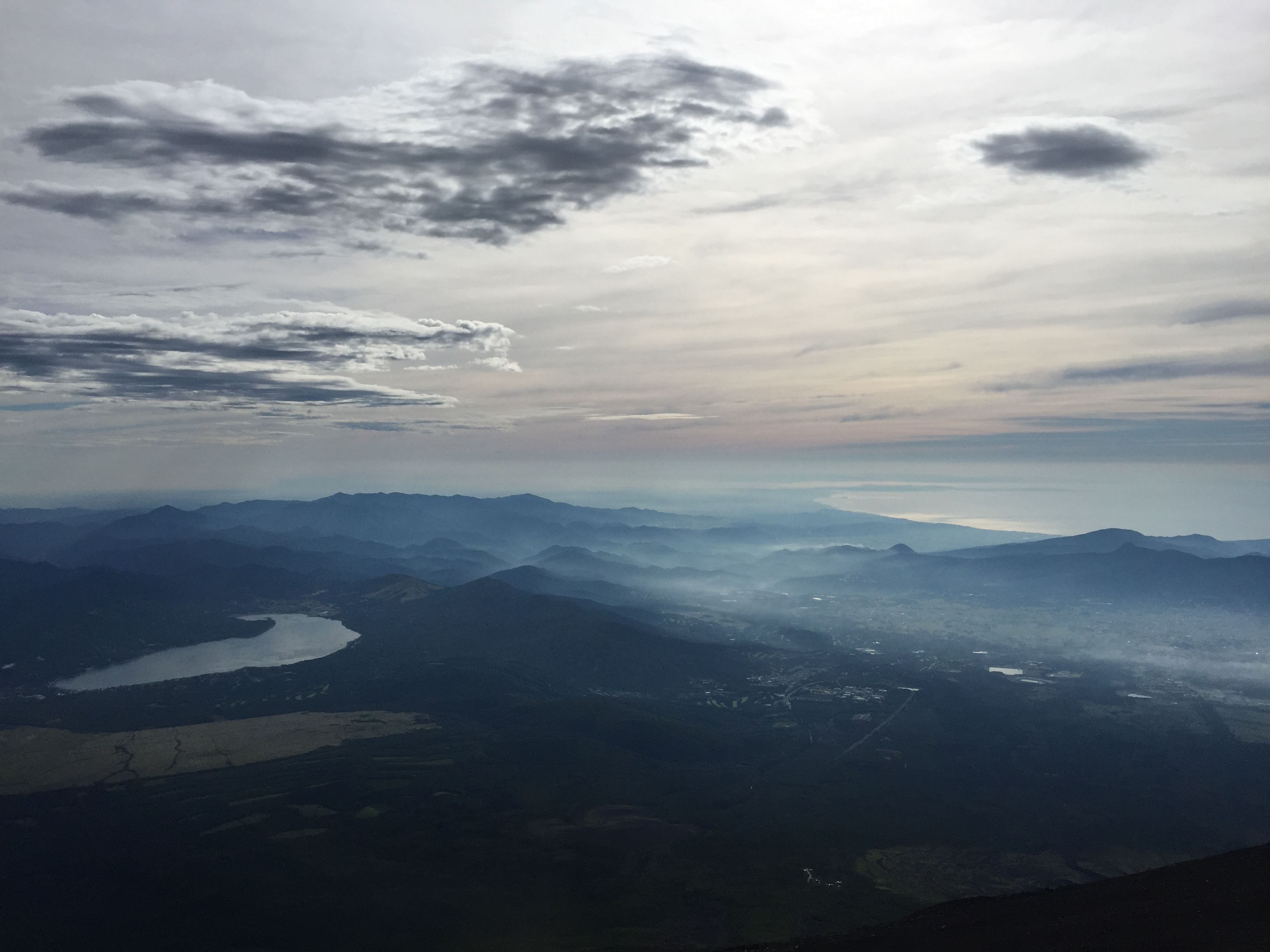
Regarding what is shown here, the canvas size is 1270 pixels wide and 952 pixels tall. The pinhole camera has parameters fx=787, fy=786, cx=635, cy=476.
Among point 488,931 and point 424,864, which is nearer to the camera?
point 488,931

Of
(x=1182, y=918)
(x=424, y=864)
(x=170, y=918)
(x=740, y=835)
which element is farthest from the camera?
(x=740, y=835)

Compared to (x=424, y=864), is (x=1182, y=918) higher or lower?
higher

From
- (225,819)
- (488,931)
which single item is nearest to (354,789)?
Result: (225,819)

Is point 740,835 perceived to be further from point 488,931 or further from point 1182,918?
point 1182,918

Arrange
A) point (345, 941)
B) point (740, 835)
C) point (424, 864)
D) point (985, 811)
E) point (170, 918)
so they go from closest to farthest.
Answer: point (345, 941)
point (170, 918)
point (424, 864)
point (740, 835)
point (985, 811)

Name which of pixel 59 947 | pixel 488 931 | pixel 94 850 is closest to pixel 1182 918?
pixel 488 931

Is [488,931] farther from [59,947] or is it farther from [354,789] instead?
[354,789]
